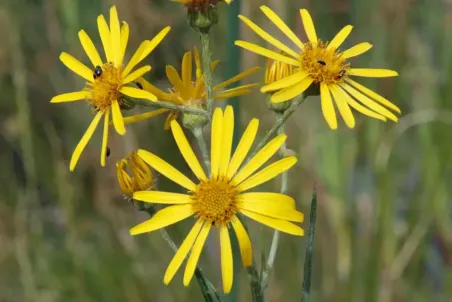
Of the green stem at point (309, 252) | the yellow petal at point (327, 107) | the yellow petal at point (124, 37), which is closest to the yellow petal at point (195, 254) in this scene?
the green stem at point (309, 252)

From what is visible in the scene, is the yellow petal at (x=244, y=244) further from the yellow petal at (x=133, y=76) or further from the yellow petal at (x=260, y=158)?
the yellow petal at (x=133, y=76)

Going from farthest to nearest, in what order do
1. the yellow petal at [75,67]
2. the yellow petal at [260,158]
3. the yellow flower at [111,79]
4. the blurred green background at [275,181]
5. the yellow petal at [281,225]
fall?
1. the blurred green background at [275,181]
2. the yellow petal at [75,67]
3. the yellow flower at [111,79]
4. the yellow petal at [260,158]
5. the yellow petal at [281,225]

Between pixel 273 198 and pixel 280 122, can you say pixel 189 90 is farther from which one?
pixel 273 198

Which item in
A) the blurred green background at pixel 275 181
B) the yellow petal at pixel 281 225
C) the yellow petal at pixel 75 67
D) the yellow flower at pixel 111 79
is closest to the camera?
the yellow petal at pixel 281 225

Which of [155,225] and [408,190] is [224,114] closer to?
[155,225]

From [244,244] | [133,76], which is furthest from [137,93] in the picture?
[244,244]

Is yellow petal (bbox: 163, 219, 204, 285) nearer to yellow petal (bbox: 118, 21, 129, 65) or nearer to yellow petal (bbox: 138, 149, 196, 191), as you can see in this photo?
yellow petal (bbox: 138, 149, 196, 191)

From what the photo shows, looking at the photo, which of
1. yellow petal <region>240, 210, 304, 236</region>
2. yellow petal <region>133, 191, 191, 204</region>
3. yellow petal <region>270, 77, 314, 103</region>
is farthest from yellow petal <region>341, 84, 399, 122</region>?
yellow petal <region>133, 191, 191, 204</region>
